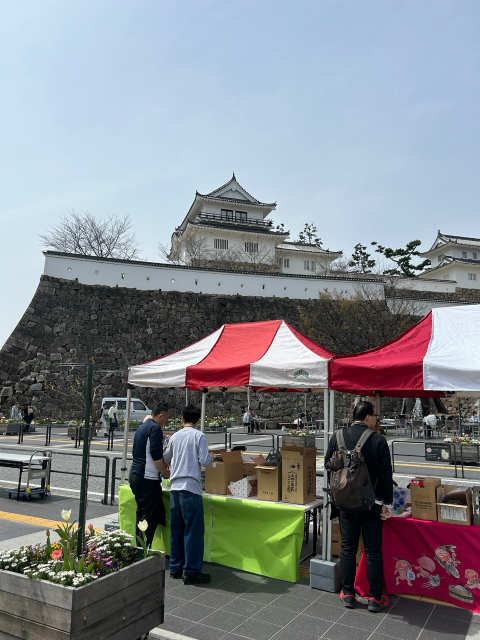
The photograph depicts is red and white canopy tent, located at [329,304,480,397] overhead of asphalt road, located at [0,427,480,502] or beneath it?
overhead

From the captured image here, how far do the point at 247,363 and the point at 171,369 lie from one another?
1.14 metres

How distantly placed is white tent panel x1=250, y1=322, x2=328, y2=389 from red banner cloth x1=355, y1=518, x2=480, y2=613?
1534mm

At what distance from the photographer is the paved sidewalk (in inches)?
137

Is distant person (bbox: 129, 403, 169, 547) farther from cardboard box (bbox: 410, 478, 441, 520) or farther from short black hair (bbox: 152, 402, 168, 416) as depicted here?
cardboard box (bbox: 410, 478, 441, 520)

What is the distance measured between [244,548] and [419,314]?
2777cm

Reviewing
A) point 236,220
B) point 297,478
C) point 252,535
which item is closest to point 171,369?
point 297,478

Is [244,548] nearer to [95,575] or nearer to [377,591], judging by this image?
[377,591]

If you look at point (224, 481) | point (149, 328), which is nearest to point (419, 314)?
point (149, 328)

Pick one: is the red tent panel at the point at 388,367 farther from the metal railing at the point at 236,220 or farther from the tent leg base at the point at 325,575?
the metal railing at the point at 236,220

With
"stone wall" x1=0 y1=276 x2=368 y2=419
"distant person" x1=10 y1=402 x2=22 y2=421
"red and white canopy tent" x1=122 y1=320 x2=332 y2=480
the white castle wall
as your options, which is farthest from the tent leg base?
the white castle wall

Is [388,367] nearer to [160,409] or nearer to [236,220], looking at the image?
[160,409]

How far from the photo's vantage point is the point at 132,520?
5383 millimetres

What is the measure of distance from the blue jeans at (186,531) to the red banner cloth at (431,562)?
1.57m

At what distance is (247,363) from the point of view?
5.25 meters
